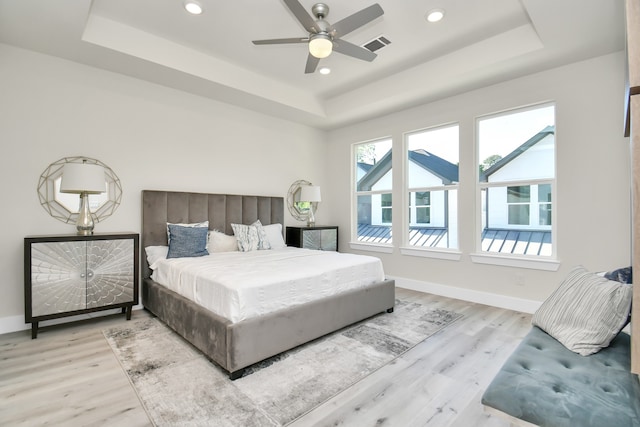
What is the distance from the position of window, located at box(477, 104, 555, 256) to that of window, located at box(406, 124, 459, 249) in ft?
1.26

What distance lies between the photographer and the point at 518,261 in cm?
361

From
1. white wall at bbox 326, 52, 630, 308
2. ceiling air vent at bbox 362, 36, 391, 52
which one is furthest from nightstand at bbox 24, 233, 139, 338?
white wall at bbox 326, 52, 630, 308

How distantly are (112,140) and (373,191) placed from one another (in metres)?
3.74

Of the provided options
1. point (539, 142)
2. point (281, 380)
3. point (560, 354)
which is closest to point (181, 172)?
point (281, 380)

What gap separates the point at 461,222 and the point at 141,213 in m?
4.04

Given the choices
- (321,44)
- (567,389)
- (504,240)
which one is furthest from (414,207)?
(567,389)

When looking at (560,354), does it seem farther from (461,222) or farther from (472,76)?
(472,76)

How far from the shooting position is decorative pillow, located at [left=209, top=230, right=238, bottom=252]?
3953 millimetres

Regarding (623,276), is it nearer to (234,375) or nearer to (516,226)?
(516,226)

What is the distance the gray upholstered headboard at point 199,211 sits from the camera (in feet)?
12.1

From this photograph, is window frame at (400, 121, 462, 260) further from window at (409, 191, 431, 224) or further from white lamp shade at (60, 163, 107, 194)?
white lamp shade at (60, 163, 107, 194)

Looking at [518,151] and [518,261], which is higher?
[518,151]

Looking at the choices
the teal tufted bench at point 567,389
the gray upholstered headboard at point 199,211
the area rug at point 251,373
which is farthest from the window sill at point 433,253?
the teal tufted bench at point 567,389

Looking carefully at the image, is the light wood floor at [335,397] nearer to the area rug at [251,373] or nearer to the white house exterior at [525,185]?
the area rug at [251,373]
